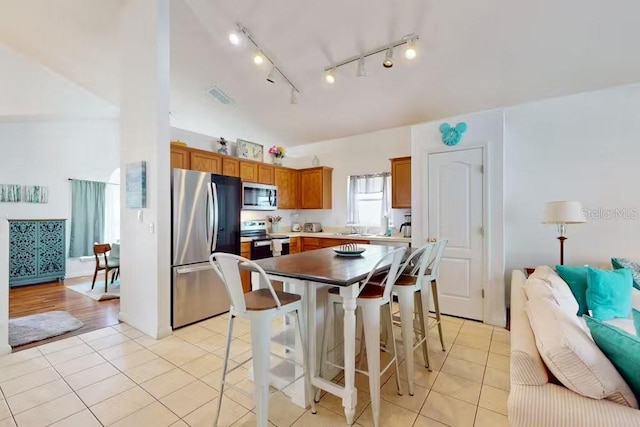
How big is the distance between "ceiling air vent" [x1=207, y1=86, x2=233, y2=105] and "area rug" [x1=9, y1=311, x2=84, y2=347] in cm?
355

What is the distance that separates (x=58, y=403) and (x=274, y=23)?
Result: 3808 millimetres

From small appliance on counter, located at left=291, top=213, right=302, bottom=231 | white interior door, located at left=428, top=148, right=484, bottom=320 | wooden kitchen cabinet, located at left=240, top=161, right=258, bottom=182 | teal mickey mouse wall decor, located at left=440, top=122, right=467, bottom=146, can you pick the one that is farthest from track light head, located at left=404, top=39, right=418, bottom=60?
small appliance on counter, located at left=291, top=213, right=302, bottom=231

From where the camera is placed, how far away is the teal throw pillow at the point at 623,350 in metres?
1.04

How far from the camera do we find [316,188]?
17.7 feet

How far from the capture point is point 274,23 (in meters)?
3.14

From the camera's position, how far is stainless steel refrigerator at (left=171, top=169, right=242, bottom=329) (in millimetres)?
3174

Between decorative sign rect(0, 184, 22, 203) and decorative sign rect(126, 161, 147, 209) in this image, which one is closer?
decorative sign rect(126, 161, 147, 209)

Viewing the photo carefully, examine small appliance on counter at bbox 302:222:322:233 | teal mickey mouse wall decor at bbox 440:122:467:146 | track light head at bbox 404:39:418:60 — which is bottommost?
small appliance on counter at bbox 302:222:322:233

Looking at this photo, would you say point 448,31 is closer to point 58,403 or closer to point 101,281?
point 58,403

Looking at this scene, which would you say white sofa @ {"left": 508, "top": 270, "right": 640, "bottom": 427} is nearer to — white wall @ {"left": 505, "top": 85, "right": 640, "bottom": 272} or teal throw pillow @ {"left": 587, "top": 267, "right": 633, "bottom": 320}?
teal throw pillow @ {"left": 587, "top": 267, "right": 633, "bottom": 320}

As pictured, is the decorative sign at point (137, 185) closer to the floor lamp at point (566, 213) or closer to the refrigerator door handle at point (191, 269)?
the refrigerator door handle at point (191, 269)

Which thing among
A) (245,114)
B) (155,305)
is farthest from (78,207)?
(155,305)

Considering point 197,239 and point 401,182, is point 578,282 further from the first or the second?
point 197,239

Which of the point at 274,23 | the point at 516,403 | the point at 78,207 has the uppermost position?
the point at 274,23
